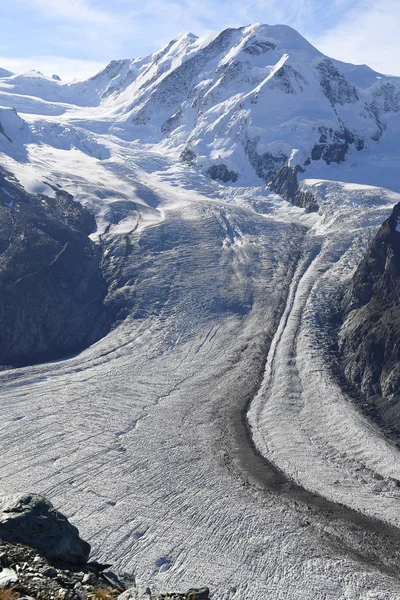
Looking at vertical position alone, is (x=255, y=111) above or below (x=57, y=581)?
above

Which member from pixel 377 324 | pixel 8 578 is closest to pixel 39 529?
pixel 8 578

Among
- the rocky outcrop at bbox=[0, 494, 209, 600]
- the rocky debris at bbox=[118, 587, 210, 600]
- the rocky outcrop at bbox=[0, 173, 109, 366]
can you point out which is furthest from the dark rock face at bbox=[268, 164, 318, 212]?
the rocky debris at bbox=[118, 587, 210, 600]

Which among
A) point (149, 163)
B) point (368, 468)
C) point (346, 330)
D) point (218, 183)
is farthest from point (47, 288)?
point (149, 163)

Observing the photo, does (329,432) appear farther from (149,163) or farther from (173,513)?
(149,163)

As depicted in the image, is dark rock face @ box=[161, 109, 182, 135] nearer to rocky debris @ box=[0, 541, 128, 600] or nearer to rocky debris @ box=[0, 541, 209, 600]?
rocky debris @ box=[0, 541, 209, 600]

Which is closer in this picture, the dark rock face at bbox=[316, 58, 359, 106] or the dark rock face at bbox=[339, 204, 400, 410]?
the dark rock face at bbox=[339, 204, 400, 410]

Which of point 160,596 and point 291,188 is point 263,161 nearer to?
point 291,188
